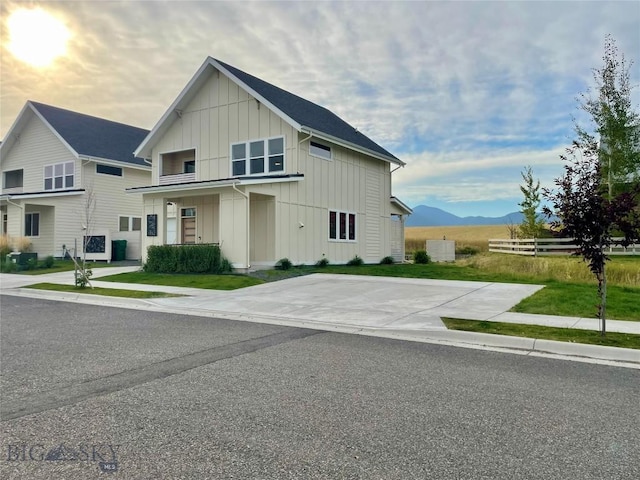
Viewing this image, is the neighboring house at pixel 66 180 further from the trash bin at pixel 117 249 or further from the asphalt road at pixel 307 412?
the asphalt road at pixel 307 412

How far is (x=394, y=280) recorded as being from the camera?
16.0 meters

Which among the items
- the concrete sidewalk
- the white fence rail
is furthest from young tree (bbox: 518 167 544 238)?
the concrete sidewalk

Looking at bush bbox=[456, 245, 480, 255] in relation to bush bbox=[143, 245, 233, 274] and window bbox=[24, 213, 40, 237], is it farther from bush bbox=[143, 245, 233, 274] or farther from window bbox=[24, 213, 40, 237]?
window bbox=[24, 213, 40, 237]

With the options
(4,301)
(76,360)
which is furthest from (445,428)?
(4,301)

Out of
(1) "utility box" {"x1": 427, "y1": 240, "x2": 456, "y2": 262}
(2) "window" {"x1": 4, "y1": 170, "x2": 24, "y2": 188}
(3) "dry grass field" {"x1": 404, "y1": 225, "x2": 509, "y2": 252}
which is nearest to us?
(1) "utility box" {"x1": 427, "y1": 240, "x2": 456, "y2": 262}

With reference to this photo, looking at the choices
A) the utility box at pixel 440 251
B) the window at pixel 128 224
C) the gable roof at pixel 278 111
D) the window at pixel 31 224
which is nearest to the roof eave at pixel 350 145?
the gable roof at pixel 278 111

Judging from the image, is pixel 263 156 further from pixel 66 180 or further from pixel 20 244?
pixel 66 180

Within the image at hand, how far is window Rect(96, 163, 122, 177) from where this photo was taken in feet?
95.7

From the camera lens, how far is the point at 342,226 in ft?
75.3

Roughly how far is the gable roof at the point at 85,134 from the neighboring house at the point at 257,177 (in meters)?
6.55

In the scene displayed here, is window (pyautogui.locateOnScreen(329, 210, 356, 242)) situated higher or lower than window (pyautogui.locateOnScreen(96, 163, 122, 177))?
lower

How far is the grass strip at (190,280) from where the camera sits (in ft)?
51.0

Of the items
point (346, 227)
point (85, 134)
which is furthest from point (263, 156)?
point (85, 134)

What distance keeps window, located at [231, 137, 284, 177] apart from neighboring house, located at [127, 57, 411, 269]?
1.7 inches
